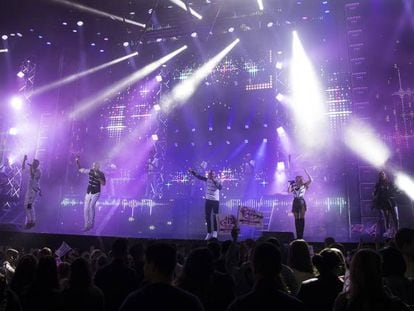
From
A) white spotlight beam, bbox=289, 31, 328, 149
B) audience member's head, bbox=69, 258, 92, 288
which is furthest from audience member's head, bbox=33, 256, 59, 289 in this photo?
white spotlight beam, bbox=289, 31, 328, 149

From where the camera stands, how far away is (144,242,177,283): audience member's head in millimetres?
2445

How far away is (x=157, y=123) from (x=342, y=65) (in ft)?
Result: 30.2

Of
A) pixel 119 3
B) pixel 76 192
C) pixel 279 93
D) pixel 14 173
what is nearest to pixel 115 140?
pixel 76 192

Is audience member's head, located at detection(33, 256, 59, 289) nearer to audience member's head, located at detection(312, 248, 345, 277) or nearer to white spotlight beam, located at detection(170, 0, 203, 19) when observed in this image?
audience member's head, located at detection(312, 248, 345, 277)

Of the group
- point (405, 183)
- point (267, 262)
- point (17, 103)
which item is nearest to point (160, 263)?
point (267, 262)

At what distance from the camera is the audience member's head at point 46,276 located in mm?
3369

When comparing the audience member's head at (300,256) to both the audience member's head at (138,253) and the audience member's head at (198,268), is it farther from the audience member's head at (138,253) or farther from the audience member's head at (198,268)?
the audience member's head at (138,253)

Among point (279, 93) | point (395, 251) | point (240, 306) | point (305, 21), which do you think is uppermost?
point (305, 21)

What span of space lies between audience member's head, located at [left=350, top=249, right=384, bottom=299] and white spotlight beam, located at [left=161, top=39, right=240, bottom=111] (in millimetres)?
17405

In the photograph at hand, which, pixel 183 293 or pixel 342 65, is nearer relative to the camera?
pixel 183 293

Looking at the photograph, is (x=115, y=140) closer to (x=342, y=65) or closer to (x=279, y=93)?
(x=279, y=93)

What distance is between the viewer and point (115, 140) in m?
20.6

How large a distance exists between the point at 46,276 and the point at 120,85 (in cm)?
1801

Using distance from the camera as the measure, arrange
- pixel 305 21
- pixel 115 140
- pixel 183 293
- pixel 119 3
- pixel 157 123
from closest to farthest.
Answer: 1. pixel 183 293
2. pixel 119 3
3. pixel 305 21
4. pixel 157 123
5. pixel 115 140
